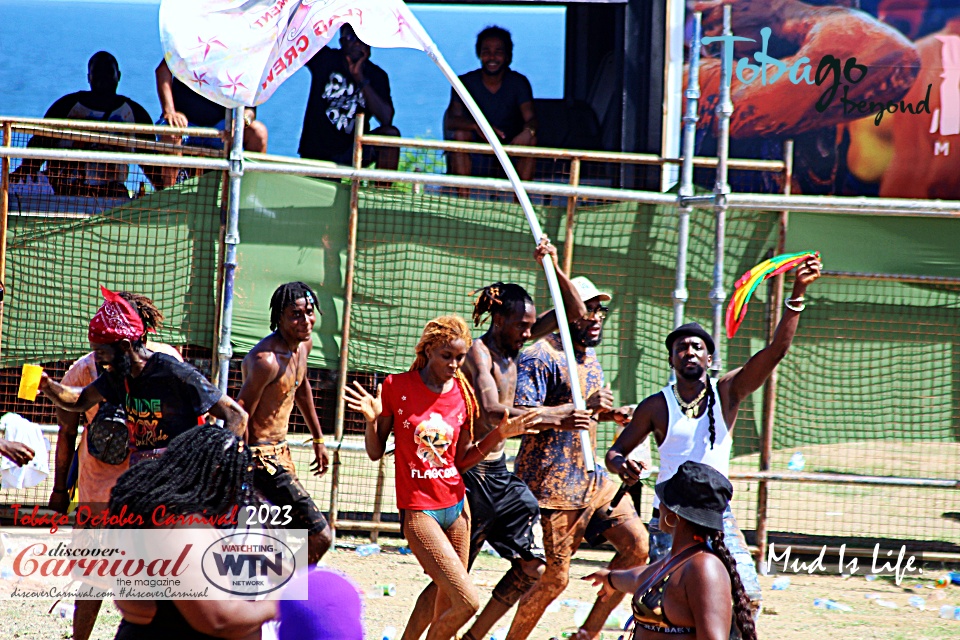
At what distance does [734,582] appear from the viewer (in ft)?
12.2

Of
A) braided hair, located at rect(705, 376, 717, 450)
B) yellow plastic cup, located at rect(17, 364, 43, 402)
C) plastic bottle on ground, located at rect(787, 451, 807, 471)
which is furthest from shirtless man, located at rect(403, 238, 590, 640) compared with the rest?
plastic bottle on ground, located at rect(787, 451, 807, 471)

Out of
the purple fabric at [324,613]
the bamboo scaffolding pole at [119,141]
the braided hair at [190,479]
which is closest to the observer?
the purple fabric at [324,613]

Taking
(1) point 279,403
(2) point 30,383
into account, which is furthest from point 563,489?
(2) point 30,383

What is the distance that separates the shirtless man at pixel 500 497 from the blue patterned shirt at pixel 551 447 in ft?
0.66

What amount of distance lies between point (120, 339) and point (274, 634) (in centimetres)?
254

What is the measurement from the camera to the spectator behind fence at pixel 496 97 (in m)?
10.4

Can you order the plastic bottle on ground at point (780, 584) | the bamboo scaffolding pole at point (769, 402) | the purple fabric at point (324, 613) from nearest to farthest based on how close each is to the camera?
the purple fabric at point (324, 613) → the plastic bottle on ground at point (780, 584) → the bamboo scaffolding pole at point (769, 402)

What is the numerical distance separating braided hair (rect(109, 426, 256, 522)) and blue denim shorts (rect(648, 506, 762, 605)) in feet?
7.64

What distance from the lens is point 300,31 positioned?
259 inches

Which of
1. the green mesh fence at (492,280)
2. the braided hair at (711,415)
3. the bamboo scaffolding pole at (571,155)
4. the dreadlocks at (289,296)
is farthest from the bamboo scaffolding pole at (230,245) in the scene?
the braided hair at (711,415)

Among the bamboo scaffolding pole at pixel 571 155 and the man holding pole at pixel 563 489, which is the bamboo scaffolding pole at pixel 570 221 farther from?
the man holding pole at pixel 563 489

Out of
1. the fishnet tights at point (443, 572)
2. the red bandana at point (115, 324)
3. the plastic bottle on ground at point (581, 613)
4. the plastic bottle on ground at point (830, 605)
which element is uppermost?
the red bandana at point (115, 324)

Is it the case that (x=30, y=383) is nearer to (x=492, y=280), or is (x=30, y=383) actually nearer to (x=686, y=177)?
(x=492, y=280)

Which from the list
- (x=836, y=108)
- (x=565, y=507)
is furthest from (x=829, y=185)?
(x=565, y=507)
